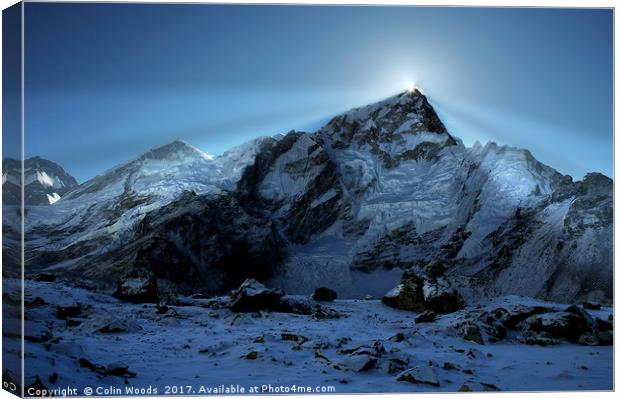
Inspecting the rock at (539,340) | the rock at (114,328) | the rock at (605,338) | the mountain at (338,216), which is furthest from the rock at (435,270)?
the rock at (114,328)

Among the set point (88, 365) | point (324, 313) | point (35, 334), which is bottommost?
point (324, 313)

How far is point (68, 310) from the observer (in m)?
20.8

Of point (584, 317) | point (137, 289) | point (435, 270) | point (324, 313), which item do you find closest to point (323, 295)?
point (324, 313)

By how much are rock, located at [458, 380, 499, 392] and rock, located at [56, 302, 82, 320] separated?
14.7 meters

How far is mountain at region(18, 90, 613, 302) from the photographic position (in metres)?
37.0

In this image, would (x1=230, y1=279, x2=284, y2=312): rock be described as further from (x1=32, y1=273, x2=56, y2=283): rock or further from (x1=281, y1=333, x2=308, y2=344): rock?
(x1=32, y1=273, x2=56, y2=283): rock

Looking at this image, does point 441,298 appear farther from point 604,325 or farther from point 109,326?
point 109,326

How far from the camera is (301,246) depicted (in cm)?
5872

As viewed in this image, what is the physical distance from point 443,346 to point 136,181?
4175 centimetres

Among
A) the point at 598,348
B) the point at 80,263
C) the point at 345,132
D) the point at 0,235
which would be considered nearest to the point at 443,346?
the point at 598,348

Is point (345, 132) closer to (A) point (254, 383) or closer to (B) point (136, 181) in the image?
(B) point (136, 181)

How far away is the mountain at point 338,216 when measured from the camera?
1457 inches

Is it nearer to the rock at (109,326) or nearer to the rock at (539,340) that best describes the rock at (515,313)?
the rock at (539,340)

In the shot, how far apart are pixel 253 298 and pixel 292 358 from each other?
10.7 meters
